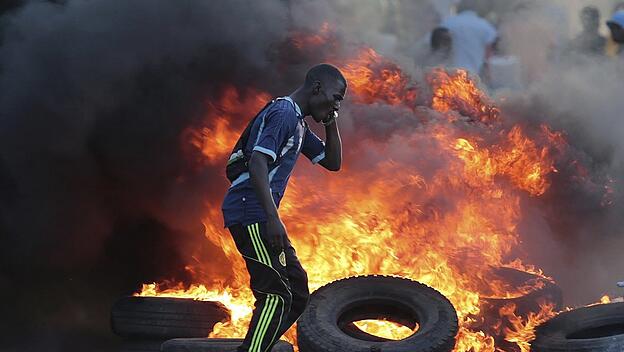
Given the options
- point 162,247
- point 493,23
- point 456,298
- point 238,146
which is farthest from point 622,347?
point 493,23

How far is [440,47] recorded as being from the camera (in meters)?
13.8

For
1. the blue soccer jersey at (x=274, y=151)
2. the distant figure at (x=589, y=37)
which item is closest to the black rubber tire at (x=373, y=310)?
the blue soccer jersey at (x=274, y=151)

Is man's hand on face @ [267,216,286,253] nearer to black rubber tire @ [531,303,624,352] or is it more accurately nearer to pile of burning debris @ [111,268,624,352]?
pile of burning debris @ [111,268,624,352]

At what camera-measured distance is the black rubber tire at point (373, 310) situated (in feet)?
18.7

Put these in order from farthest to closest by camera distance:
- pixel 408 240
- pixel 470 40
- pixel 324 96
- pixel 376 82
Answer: pixel 470 40 → pixel 376 82 → pixel 408 240 → pixel 324 96

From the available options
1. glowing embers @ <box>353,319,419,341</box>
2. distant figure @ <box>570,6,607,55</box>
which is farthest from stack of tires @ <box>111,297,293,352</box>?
distant figure @ <box>570,6,607,55</box>

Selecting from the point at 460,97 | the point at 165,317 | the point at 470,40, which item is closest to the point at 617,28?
the point at 470,40

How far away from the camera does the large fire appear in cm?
730

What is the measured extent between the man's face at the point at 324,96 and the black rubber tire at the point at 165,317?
3.08 meters

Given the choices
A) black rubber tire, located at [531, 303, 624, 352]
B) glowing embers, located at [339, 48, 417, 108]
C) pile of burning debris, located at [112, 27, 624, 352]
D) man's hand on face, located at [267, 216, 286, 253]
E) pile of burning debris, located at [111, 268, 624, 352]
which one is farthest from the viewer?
glowing embers, located at [339, 48, 417, 108]

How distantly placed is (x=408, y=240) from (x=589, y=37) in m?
9.35

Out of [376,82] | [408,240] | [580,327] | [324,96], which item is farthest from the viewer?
[376,82]

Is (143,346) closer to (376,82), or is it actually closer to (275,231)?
(275,231)

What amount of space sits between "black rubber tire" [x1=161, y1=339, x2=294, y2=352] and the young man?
3.41 ft
